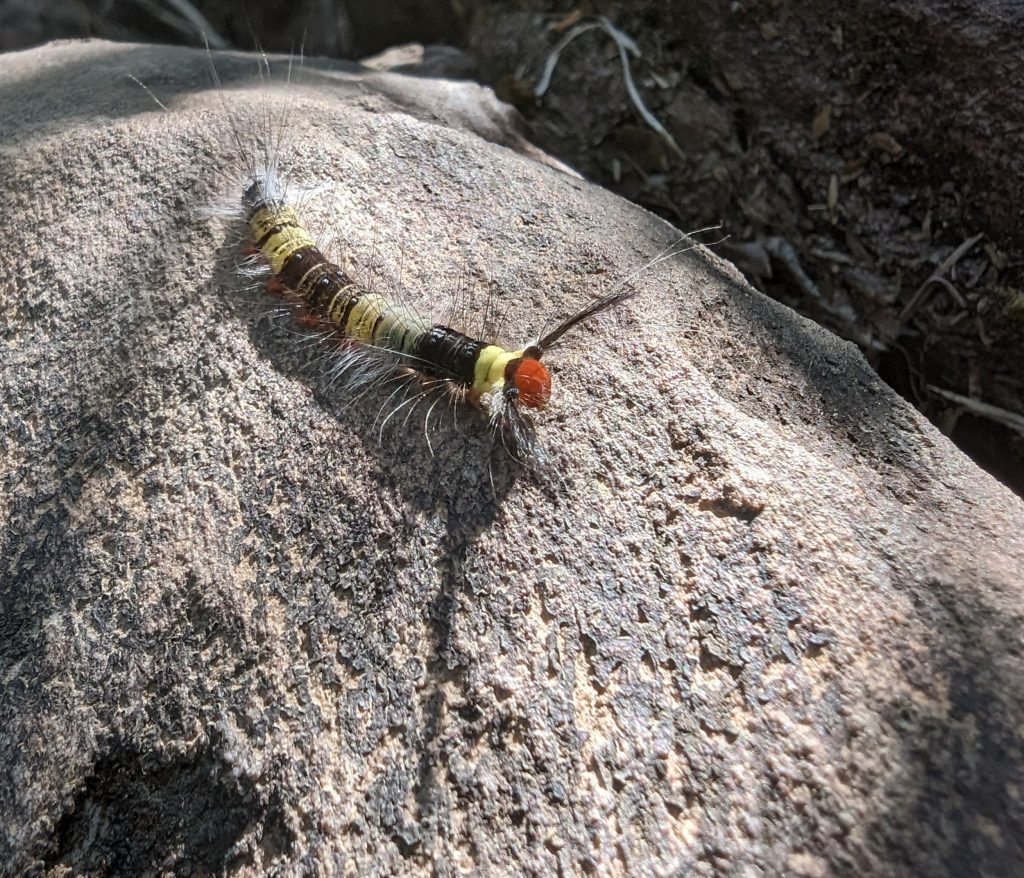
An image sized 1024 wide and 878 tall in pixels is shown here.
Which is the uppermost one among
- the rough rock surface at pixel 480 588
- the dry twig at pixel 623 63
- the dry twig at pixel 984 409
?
the dry twig at pixel 623 63

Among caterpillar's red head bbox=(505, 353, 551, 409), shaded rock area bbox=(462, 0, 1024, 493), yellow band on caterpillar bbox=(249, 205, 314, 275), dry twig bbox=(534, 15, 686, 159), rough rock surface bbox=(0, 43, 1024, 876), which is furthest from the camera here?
dry twig bbox=(534, 15, 686, 159)

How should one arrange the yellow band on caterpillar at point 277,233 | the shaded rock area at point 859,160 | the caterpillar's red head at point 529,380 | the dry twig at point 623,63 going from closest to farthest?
the caterpillar's red head at point 529,380 → the yellow band on caterpillar at point 277,233 → the shaded rock area at point 859,160 → the dry twig at point 623,63

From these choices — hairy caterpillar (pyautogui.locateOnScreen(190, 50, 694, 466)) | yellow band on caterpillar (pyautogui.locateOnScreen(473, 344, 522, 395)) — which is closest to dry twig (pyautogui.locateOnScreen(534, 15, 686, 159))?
hairy caterpillar (pyautogui.locateOnScreen(190, 50, 694, 466))

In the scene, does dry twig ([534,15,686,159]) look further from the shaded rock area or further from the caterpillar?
the caterpillar

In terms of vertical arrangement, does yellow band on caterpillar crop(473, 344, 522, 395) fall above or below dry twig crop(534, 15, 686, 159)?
below

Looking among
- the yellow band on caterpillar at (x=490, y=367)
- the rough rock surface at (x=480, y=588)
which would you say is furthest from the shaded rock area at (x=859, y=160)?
the yellow band on caterpillar at (x=490, y=367)

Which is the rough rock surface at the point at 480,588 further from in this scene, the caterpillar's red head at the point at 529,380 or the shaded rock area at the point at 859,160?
the shaded rock area at the point at 859,160

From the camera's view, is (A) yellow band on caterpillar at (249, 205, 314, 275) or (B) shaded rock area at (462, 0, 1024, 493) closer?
(A) yellow band on caterpillar at (249, 205, 314, 275)
